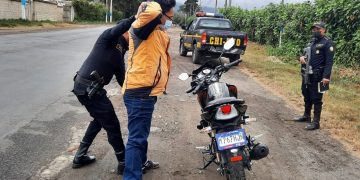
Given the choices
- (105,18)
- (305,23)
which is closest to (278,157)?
(305,23)

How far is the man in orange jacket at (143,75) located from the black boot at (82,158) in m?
0.99

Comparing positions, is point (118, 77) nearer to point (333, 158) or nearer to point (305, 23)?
point (333, 158)

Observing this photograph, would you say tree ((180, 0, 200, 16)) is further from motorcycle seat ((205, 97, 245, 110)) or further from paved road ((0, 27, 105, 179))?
motorcycle seat ((205, 97, 245, 110))

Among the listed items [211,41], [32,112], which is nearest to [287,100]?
[211,41]

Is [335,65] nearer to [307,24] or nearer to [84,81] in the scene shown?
[307,24]

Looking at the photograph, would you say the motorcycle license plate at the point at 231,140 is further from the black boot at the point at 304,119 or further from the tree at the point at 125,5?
the tree at the point at 125,5

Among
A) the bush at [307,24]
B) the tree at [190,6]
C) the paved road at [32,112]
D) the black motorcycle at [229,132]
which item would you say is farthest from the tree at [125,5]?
the black motorcycle at [229,132]

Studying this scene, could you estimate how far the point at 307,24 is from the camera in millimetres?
17406

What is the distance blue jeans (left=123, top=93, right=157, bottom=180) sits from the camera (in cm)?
393

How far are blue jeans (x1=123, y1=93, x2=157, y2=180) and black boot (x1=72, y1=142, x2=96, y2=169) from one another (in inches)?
38.9

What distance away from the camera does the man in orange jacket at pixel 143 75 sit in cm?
380

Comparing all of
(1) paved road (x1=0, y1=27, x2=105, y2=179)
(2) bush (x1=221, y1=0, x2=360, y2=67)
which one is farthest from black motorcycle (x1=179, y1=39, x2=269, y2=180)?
(2) bush (x1=221, y1=0, x2=360, y2=67)

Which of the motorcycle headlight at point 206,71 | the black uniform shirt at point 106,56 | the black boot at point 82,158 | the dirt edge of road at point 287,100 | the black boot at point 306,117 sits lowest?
the dirt edge of road at point 287,100

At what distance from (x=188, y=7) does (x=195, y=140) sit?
13025 centimetres
